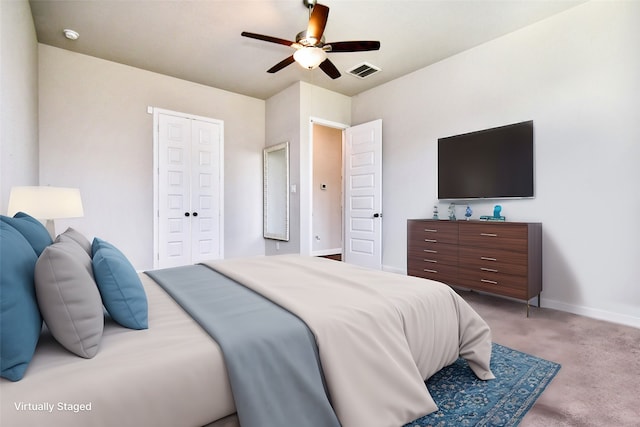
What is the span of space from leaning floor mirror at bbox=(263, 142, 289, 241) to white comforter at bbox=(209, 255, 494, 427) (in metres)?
3.04

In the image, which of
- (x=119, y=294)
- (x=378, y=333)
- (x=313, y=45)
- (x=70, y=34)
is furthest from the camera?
(x=70, y=34)

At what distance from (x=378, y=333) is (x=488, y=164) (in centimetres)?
292

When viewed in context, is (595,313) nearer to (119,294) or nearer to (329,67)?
(329,67)

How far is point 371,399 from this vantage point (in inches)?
47.5

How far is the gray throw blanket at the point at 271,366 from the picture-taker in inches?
39.1

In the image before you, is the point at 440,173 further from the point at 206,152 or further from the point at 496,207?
the point at 206,152

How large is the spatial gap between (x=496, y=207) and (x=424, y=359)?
2.46 m

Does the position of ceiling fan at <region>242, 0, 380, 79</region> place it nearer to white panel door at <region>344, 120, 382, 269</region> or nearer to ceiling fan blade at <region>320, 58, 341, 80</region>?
ceiling fan blade at <region>320, 58, 341, 80</region>

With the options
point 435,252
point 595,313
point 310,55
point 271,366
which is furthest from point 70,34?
point 595,313

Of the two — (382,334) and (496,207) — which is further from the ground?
(496,207)

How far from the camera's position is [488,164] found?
11.4 feet

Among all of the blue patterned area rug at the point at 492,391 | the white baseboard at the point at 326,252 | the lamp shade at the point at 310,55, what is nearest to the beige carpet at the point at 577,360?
the blue patterned area rug at the point at 492,391

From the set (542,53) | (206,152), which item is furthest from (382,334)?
(206,152)

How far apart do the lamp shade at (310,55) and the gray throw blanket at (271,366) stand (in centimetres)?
229
